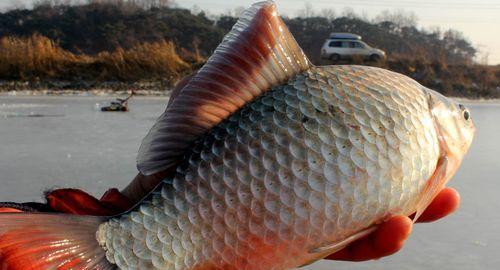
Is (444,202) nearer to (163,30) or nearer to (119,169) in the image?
(119,169)

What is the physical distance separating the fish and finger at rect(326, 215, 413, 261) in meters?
0.03

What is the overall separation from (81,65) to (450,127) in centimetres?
1506

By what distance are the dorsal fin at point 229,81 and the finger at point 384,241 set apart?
1.34ft

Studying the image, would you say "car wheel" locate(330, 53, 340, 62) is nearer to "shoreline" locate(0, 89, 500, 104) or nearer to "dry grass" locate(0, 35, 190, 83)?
"dry grass" locate(0, 35, 190, 83)

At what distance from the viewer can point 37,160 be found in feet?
16.0

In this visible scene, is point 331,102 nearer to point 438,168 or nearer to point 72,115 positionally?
point 438,168

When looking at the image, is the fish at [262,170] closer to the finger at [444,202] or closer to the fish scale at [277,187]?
the fish scale at [277,187]

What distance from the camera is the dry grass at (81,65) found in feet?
47.3

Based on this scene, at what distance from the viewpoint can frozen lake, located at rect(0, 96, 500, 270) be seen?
3049 mm

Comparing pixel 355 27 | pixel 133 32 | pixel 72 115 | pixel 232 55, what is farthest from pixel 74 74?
pixel 355 27

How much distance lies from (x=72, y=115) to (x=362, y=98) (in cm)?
729

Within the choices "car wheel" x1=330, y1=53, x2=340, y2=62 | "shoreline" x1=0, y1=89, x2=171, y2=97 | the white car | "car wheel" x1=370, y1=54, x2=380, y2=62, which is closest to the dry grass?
"shoreline" x1=0, y1=89, x2=171, y2=97

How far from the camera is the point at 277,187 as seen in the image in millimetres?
1170

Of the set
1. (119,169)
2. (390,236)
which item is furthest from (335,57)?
(390,236)
